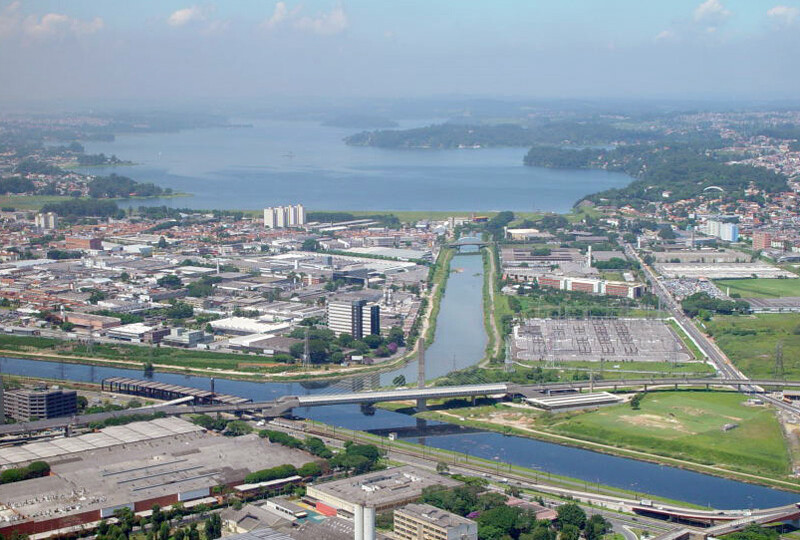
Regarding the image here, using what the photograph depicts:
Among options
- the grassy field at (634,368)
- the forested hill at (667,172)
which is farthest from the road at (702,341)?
the forested hill at (667,172)

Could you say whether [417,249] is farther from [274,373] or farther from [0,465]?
[0,465]

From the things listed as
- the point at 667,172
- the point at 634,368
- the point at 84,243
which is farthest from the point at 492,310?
the point at 667,172

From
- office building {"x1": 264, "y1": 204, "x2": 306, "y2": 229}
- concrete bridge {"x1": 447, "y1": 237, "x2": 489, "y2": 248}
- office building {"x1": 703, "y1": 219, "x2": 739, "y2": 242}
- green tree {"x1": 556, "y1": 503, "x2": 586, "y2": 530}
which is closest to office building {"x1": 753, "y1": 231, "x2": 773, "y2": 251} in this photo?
office building {"x1": 703, "y1": 219, "x2": 739, "y2": 242}

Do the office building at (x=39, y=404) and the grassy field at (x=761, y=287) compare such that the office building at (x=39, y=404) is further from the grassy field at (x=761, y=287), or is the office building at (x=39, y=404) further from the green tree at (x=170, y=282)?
the grassy field at (x=761, y=287)

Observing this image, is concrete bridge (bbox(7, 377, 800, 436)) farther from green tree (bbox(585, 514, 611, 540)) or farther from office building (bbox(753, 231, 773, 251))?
office building (bbox(753, 231, 773, 251))

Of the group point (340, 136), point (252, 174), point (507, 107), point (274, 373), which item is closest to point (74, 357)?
point (274, 373)

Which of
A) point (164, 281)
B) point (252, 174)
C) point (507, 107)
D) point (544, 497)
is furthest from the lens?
point (507, 107)

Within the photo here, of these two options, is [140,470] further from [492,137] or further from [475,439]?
[492,137]
